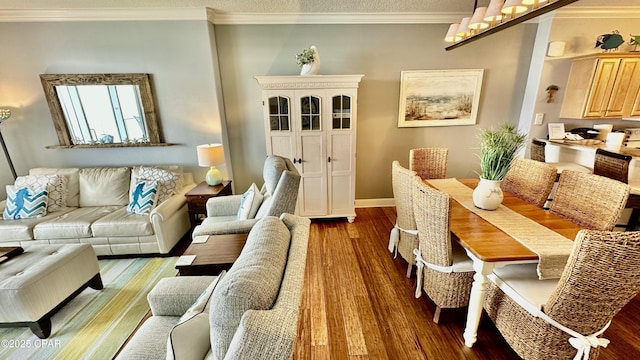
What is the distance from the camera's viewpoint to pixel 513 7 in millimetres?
1573

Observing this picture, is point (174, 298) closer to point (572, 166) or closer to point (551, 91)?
point (572, 166)

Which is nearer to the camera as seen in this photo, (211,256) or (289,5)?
(211,256)

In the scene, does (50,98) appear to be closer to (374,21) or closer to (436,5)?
(374,21)

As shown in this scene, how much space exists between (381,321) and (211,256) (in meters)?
1.29

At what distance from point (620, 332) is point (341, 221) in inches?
97.1

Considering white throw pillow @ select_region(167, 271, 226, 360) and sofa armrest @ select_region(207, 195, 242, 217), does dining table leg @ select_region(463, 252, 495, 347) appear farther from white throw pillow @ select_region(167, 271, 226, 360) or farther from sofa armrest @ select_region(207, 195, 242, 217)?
sofa armrest @ select_region(207, 195, 242, 217)

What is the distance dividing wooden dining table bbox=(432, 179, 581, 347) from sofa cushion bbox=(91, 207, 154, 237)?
2.71 metres

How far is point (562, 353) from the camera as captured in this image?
4.22 feet

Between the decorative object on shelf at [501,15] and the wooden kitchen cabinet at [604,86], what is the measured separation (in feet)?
6.83

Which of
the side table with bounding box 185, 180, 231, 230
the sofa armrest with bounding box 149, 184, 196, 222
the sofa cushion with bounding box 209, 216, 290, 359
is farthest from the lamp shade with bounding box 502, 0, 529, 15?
the sofa armrest with bounding box 149, 184, 196, 222

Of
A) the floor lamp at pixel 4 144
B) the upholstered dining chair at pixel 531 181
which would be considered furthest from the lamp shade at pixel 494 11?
the floor lamp at pixel 4 144

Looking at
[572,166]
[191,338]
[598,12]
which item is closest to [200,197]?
[191,338]

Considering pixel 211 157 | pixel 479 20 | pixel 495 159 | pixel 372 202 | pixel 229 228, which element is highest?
pixel 479 20

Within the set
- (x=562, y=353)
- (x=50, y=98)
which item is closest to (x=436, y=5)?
(x=562, y=353)
